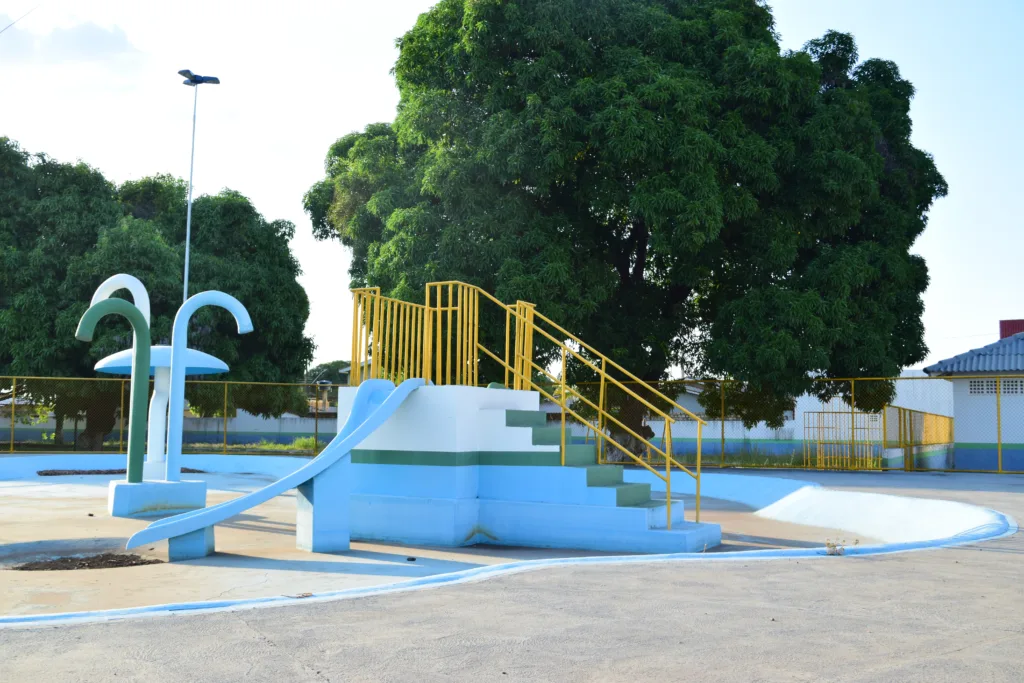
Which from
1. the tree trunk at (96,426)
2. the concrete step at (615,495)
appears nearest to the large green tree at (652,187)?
the concrete step at (615,495)

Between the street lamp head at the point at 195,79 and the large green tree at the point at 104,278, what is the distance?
4711 millimetres

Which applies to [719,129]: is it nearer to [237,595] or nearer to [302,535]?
[302,535]

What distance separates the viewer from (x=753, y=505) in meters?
18.0

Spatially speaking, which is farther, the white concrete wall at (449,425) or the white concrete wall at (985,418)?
the white concrete wall at (985,418)

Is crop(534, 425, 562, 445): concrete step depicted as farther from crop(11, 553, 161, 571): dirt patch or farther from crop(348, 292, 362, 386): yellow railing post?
crop(11, 553, 161, 571): dirt patch

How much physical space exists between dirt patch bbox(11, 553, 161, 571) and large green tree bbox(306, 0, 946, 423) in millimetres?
13376

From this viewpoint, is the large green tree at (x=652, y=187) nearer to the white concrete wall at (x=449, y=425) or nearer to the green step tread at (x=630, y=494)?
the white concrete wall at (x=449, y=425)

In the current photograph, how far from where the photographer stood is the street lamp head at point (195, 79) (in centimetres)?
3259

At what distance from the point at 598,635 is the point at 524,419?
5.76 meters

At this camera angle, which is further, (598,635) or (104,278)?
(104,278)

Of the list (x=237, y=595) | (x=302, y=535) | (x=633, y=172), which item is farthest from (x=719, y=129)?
(x=237, y=595)

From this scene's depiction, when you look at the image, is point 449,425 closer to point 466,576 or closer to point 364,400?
point 364,400

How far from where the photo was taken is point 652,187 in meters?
21.9

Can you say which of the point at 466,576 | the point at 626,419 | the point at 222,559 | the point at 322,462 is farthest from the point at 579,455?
the point at 626,419
